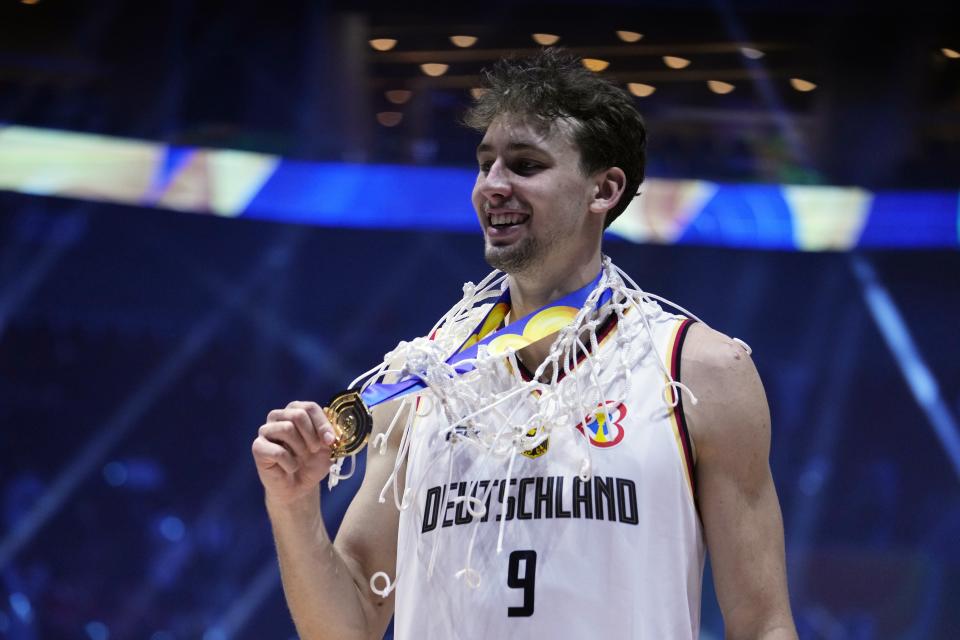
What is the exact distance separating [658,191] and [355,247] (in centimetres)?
115

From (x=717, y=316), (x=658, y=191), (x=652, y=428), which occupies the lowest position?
(x=717, y=316)

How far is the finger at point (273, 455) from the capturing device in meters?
1.50

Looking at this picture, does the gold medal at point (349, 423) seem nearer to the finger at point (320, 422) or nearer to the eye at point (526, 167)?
the finger at point (320, 422)

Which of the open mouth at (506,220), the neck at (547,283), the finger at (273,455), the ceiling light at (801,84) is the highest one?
the open mouth at (506,220)

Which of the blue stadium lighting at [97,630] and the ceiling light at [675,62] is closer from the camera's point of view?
the blue stadium lighting at [97,630]

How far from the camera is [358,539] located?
1.80 meters

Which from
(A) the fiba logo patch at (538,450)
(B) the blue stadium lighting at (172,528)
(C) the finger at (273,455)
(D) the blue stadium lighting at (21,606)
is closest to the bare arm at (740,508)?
(A) the fiba logo patch at (538,450)

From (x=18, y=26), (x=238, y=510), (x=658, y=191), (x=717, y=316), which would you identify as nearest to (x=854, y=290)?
(x=717, y=316)

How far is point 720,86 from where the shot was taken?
4258 mm

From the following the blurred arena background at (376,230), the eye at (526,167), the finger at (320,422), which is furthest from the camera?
the blurred arena background at (376,230)

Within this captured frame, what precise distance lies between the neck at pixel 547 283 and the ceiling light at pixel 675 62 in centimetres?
261

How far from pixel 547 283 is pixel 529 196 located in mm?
146

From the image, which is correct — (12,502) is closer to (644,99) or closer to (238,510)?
(238,510)

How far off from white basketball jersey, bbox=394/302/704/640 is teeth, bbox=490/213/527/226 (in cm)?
24
